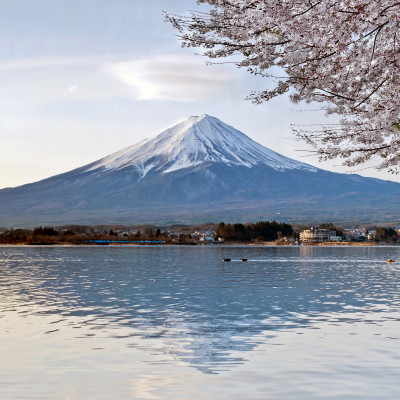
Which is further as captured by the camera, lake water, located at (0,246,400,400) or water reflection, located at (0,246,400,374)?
water reflection, located at (0,246,400,374)

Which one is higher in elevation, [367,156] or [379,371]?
[367,156]

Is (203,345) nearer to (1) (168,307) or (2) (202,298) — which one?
(1) (168,307)

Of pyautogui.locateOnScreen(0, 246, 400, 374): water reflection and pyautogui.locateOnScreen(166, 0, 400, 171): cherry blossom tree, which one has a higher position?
pyautogui.locateOnScreen(166, 0, 400, 171): cherry blossom tree

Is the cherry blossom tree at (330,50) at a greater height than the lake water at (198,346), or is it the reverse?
the cherry blossom tree at (330,50)

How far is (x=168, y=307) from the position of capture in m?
24.2

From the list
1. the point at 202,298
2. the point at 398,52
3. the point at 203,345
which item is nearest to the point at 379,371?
the point at 203,345

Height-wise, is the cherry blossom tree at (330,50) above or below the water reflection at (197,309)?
above

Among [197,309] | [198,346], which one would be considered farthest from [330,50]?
[197,309]

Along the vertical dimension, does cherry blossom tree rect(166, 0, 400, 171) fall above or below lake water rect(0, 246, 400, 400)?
above

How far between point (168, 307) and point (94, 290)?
830 cm

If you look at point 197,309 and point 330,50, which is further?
point 197,309

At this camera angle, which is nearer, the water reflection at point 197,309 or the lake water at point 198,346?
the lake water at point 198,346

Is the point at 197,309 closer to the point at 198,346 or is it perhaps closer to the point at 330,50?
the point at 198,346

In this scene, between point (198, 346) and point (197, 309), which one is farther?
point (197, 309)
